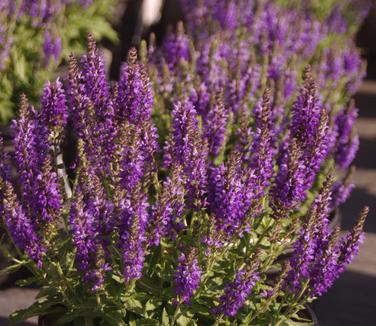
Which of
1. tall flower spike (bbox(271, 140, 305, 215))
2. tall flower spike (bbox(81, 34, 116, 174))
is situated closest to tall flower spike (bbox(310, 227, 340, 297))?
tall flower spike (bbox(271, 140, 305, 215))

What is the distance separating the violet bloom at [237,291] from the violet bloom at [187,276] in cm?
16

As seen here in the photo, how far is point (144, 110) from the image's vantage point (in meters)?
3.16

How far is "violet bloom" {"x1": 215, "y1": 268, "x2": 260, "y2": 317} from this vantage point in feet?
9.77

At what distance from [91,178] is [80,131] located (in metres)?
0.31

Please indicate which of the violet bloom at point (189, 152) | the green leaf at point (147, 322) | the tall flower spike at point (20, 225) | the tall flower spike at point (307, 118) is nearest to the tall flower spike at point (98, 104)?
the violet bloom at point (189, 152)

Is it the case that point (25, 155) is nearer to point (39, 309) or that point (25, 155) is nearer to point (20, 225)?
point (20, 225)

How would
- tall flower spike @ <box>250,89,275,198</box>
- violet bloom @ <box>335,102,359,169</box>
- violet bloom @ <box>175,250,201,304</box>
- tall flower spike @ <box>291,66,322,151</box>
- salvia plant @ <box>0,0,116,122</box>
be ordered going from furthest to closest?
salvia plant @ <box>0,0,116,122</box>, violet bloom @ <box>335,102,359,169</box>, tall flower spike @ <box>291,66,322,151</box>, tall flower spike @ <box>250,89,275,198</box>, violet bloom @ <box>175,250,201,304</box>

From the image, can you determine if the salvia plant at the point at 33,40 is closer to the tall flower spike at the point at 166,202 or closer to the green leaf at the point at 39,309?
the green leaf at the point at 39,309

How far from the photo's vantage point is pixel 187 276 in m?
2.91

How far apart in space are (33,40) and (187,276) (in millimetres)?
3635

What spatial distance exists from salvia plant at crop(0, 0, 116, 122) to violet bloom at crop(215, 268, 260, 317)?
2.74 m

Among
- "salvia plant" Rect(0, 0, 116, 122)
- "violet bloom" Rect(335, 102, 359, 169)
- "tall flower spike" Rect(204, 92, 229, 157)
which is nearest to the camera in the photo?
"tall flower spike" Rect(204, 92, 229, 157)

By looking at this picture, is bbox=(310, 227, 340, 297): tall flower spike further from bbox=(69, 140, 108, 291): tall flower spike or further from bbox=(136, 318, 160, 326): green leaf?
bbox=(69, 140, 108, 291): tall flower spike

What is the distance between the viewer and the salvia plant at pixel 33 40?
17.8 feet
